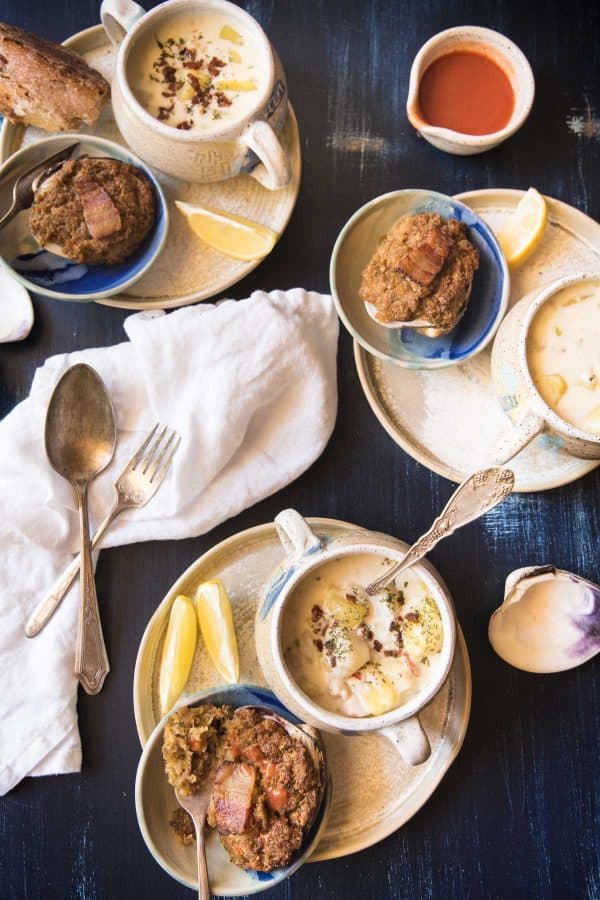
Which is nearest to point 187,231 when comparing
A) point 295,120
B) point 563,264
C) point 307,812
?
point 295,120

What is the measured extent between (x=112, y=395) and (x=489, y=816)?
4.13 ft

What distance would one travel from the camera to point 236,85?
5.85ft

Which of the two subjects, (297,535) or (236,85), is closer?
(297,535)

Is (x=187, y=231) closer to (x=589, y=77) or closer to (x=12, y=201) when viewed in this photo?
(x=12, y=201)

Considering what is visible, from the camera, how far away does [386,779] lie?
1.82 m

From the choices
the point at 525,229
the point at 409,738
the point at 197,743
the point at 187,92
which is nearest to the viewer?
the point at 409,738

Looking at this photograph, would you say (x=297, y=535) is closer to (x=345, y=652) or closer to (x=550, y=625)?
(x=345, y=652)

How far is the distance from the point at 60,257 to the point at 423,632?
108 cm

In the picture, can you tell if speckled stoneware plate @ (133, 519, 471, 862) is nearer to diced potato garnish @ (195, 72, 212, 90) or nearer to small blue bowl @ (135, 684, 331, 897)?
small blue bowl @ (135, 684, 331, 897)

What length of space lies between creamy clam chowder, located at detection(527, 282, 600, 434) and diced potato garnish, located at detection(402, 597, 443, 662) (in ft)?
1.51

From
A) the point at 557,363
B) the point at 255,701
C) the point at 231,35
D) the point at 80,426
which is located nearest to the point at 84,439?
the point at 80,426

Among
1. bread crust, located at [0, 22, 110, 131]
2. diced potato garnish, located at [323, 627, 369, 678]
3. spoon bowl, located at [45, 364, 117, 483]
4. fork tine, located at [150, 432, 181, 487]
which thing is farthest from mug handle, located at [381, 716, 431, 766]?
bread crust, located at [0, 22, 110, 131]

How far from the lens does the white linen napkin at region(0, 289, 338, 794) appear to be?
1.85 m

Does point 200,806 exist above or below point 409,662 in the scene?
below
